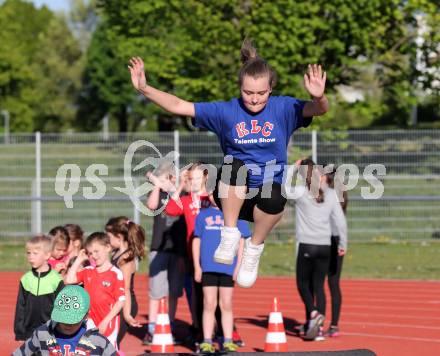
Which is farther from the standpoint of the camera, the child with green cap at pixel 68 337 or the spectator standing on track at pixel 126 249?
the spectator standing on track at pixel 126 249

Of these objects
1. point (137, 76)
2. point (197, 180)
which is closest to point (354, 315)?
point (197, 180)

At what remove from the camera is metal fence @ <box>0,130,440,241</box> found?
24359mm

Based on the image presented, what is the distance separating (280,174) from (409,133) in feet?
55.8

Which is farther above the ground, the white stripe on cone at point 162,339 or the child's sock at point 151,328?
the white stripe on cone at point 162,339

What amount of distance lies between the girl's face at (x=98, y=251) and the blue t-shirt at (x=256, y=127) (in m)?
2.43

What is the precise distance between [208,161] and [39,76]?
49.6m

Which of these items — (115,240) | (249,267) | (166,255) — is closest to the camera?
(249,267)

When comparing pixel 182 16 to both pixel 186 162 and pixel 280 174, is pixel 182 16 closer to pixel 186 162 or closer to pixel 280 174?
pixel 186 162

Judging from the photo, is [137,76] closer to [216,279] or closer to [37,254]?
[37,254]

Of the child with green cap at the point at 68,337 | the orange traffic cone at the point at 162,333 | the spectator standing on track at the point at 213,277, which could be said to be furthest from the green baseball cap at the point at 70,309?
the spectator standing on track at the point at 213,277

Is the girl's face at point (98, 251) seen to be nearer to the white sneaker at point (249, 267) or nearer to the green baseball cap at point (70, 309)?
the white sneaker at point (249, 267)

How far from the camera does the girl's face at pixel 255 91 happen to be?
7.49 meters

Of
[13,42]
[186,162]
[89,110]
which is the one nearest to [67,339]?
[186,162]

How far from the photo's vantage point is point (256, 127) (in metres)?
7.62
